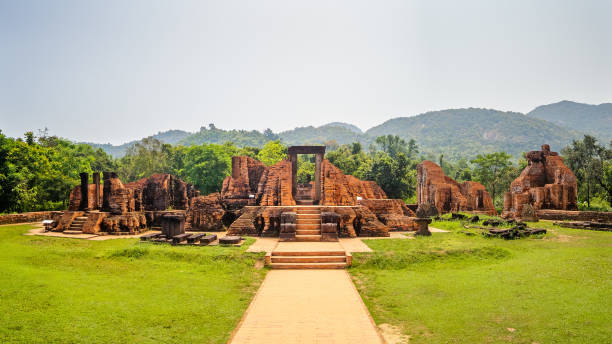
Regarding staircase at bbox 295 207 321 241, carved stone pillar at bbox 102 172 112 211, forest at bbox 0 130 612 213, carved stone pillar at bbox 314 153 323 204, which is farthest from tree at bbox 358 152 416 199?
carved stone pillar at bbox 102 172 112 211

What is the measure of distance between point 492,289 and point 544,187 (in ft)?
51.1

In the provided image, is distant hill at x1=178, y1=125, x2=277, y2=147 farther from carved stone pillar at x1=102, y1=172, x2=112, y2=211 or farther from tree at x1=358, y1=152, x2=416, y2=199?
carved stone pillar at x1=102, y1=172, x2=112, y2=211

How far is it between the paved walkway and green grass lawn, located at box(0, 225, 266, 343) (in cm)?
34

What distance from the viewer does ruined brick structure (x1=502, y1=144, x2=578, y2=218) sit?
19047mm

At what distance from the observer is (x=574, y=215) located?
17406mm

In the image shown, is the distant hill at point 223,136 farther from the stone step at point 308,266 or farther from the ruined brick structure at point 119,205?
the stone step at point 308,266

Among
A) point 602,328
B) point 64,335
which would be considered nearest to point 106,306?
point 64,335

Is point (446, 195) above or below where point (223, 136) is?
below

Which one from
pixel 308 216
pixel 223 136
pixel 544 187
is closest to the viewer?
pixel 308 216

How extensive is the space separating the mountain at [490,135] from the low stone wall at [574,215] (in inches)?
4548

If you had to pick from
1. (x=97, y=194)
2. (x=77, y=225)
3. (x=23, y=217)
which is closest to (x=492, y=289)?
(x=77, y=225)

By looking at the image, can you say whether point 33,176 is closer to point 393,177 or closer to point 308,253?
point 308,253

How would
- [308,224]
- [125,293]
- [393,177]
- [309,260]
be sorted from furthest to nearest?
[393,177] < [308,224] < [309,260] < [125,293]

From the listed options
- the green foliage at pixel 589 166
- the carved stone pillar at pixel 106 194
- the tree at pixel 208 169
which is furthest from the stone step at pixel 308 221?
the green foliage at pixel 589 166
